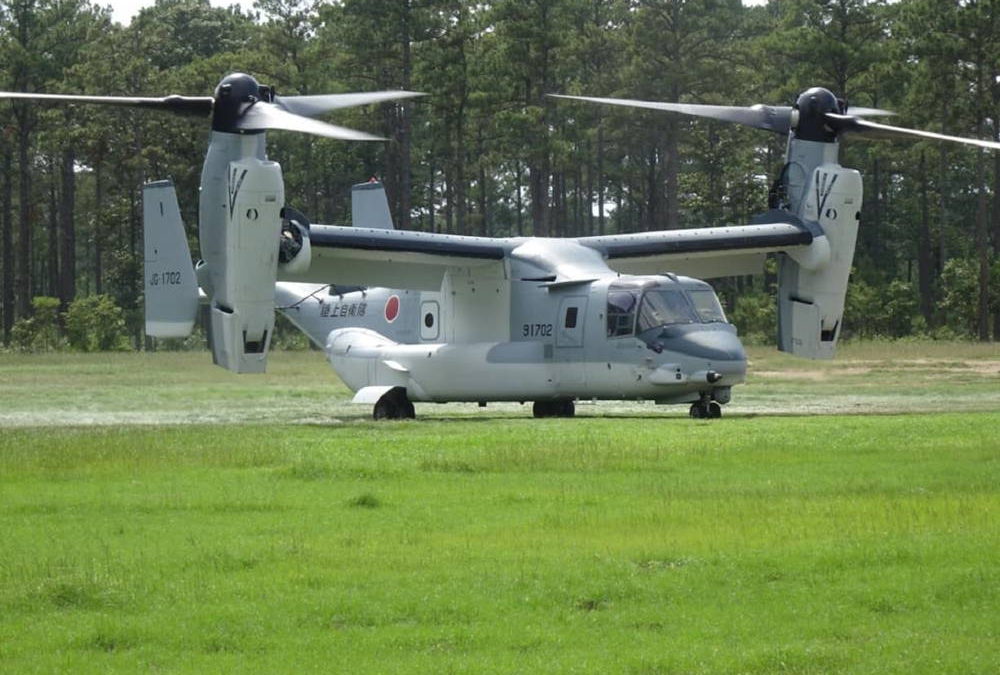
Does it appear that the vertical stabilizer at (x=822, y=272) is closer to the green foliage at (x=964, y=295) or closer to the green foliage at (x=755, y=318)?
the green foliage at (x=755, y=318)

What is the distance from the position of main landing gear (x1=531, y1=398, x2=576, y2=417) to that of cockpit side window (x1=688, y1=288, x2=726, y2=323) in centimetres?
330

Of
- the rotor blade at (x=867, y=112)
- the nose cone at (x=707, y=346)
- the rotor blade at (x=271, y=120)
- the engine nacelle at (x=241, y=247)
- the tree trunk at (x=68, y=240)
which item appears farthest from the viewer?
the tree trunk at (x=68, y=240)

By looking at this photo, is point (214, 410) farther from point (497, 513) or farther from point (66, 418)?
point (497, 513)

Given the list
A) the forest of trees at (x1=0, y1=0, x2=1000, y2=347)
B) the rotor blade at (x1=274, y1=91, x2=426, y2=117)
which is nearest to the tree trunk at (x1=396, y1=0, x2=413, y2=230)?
the forest of trees at (x1=0, y1=0, x2=1000, y2=347)

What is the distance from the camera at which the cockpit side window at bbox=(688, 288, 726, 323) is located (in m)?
26.1

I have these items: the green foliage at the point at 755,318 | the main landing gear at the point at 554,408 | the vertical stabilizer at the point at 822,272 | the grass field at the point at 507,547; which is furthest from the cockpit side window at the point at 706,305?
the green foliage at the point at 755,318

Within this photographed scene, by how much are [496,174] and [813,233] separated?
78804 millimetres

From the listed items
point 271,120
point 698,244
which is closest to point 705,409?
point 698,244

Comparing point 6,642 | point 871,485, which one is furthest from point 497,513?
point 6,642

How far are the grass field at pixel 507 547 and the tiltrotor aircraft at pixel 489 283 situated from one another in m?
2.59

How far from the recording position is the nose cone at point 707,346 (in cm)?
2517

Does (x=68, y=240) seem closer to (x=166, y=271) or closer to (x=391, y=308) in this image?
(x=391, y=308)

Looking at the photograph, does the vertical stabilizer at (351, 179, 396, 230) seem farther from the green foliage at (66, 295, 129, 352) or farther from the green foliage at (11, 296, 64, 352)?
the green foliage at (11, 296, 64, 352)

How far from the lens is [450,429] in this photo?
23719mm
